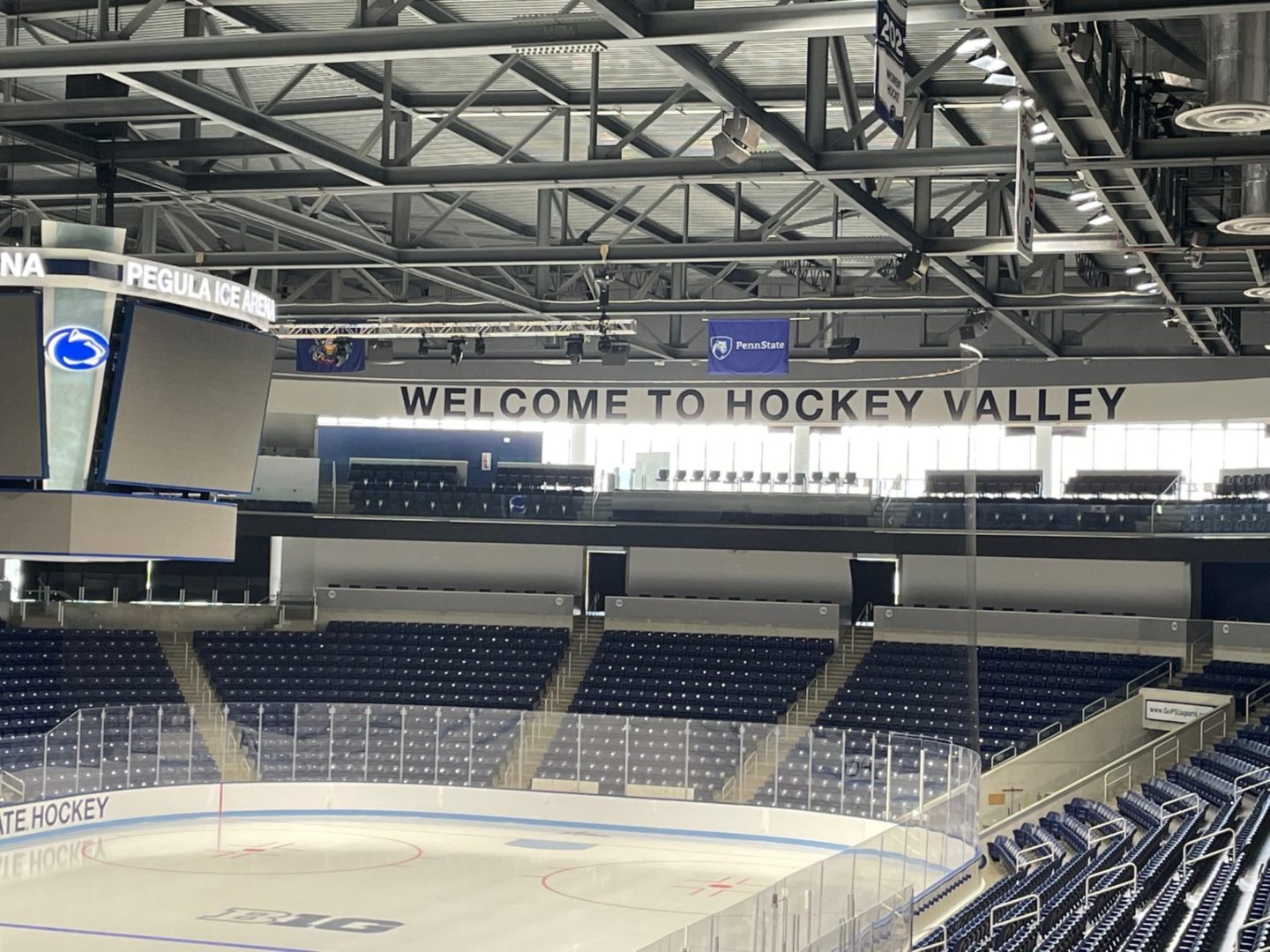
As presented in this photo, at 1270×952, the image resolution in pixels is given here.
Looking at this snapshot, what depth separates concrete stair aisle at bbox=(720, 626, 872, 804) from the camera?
2331cm

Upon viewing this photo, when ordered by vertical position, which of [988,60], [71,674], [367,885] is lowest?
[367,885]

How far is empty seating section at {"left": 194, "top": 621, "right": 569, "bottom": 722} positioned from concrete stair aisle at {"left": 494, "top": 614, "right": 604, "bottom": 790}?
303 millimetres

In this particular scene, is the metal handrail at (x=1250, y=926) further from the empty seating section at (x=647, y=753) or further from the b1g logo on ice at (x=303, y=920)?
the empty seating section at (x=647, y=753)

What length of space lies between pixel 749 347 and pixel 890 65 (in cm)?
1291

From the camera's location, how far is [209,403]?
50.6ft

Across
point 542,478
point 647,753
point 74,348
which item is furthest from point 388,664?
point 74,348

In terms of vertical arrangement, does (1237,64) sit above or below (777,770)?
above

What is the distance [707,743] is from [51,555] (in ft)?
39.0

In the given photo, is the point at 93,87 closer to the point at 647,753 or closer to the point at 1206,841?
the point at 1206,841

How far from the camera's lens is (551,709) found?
31.1 metres

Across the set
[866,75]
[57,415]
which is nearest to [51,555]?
[57,415]

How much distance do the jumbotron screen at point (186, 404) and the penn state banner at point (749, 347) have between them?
7380 mm

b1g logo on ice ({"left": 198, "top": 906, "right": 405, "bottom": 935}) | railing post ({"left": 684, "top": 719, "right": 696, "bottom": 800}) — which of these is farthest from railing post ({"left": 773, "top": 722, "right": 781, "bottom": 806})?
b1g logo on ice ({"left": 198, "top": 906, "right": 405, "bottom": 935})

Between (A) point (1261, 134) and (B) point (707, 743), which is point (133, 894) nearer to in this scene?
(B) point (707, 743)
